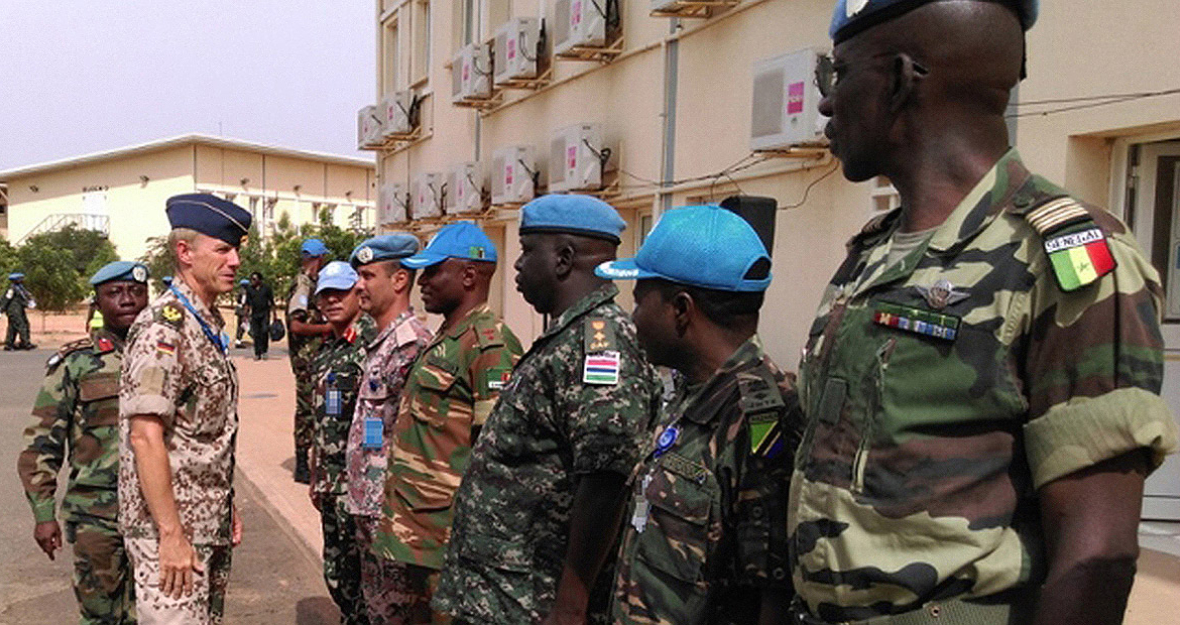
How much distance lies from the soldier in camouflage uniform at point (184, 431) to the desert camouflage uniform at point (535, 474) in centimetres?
100

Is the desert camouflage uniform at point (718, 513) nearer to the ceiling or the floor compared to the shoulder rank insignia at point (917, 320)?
nearer to the floor

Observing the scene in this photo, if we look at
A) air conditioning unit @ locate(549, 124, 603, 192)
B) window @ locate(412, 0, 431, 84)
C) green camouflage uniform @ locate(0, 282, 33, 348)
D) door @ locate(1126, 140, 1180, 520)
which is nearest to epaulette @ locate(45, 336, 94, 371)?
door @ locate(1126, 140, 1180, 520)

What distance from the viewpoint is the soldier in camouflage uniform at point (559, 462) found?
2400 millimetres

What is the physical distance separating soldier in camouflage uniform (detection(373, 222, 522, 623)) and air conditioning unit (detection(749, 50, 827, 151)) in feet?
10.1

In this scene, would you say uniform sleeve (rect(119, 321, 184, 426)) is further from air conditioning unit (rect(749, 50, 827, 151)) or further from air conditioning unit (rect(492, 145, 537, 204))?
air conditioning unit (rect(492, 145, 537, 204))

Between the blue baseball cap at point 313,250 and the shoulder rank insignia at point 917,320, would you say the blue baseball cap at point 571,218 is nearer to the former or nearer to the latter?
the shoulder rank insignia at point 917,320

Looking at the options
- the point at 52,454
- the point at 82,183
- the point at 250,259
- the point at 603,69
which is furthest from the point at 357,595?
the point at 82,183

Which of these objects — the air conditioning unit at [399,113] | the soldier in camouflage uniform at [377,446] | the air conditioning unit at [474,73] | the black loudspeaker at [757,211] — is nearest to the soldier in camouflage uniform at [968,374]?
the black loudspeaker at [757,211]

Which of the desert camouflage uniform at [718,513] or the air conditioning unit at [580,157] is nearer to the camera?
the desert camouflage uniform at [718,513]

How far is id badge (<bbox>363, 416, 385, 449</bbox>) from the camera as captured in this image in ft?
12.3

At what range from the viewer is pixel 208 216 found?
10.7ft

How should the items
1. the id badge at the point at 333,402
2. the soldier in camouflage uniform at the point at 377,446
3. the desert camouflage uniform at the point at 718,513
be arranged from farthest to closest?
the id badge at the point at 333,402, the soldier in camouflage uniform at the point at 377,446, the desert camouflage uniform at the point at 718,513

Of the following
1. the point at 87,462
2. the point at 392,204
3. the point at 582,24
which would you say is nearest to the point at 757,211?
the point at 87,462

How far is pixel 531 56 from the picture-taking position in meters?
9.92
